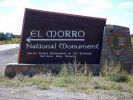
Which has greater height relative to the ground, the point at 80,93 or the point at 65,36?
the point at 65,36

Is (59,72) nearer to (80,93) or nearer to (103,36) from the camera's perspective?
(103,36)

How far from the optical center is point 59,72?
49.9 ft

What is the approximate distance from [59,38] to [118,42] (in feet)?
8.34

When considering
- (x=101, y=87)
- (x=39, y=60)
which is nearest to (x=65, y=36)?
(x=39, y=60)

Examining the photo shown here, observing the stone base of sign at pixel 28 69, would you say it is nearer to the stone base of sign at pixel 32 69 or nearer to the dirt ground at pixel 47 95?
the stone base of sign at pixel 32 69

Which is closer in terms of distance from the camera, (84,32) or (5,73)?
(5,73)

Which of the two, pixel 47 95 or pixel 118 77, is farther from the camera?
pixel 118 77

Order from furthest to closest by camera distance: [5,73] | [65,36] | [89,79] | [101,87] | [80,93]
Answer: [65,36], [5,73], [89,79], [101,87], [80,93]

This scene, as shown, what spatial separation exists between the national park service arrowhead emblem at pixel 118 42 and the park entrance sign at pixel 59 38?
49 centimetres

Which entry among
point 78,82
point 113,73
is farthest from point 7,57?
point 78,82

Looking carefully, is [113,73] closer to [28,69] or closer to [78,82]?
[78,82]

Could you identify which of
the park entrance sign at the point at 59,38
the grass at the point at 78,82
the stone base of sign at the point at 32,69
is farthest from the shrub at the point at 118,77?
the park entrance sign at the point at 59,38

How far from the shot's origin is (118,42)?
53.6ft

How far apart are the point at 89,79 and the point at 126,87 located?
1811mm
